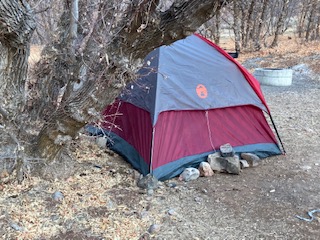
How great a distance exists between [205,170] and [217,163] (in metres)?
0.23

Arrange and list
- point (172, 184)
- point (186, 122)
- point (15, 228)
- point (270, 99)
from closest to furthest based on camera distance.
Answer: point (15, 228) < point (172, 184) < point (186, 122) < point (270, 99)

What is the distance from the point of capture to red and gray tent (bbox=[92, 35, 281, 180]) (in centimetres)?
477

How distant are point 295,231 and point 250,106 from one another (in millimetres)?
2179

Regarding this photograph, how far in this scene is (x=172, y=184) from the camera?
4.61 metres

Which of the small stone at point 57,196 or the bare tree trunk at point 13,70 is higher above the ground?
the bare tree trunk at point 13,70

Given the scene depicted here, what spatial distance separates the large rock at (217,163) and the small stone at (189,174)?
0.88ft

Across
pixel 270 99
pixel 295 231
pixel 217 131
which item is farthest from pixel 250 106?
pixel 270 99

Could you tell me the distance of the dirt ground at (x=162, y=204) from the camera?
3.58 metres

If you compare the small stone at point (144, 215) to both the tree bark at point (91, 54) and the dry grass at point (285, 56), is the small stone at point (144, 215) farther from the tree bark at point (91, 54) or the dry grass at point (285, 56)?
the dry grass at point (285, 56)

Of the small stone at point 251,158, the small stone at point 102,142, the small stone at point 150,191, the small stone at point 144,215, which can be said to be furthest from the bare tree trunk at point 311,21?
the small stone at point 144,215

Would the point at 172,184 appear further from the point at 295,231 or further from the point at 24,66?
the point at 24,66

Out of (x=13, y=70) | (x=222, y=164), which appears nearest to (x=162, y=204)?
(x=222, y=164)

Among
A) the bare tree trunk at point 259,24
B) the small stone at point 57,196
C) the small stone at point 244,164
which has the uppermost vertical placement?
the bare tree trunk at point 259,24

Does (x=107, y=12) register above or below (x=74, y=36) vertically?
above
